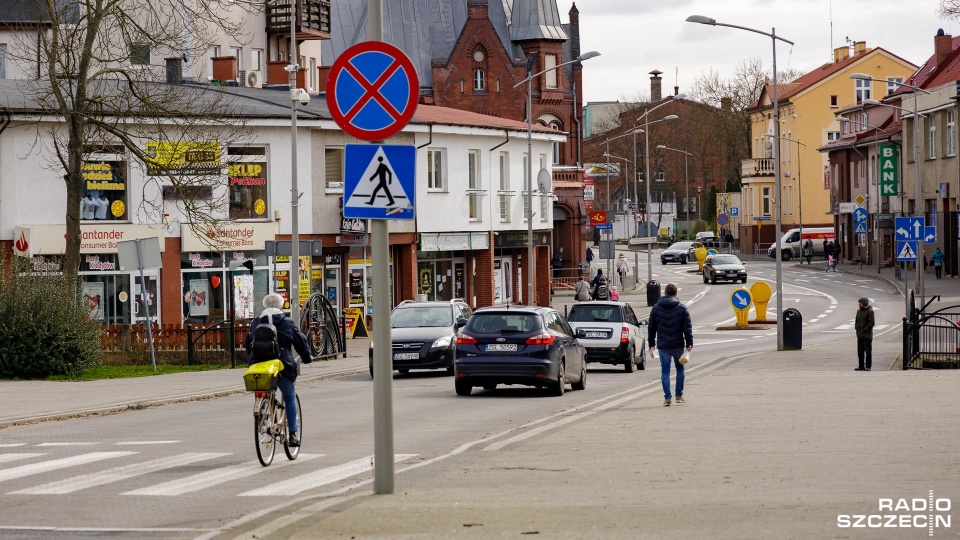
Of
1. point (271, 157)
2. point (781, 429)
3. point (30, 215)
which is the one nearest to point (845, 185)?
Result: point (271, 157)

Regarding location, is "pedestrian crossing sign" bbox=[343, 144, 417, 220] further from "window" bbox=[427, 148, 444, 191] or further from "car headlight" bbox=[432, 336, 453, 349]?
"window" bbox=[427, 148, 444, 191]

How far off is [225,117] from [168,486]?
86.3 feet

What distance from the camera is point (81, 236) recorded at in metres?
38.4

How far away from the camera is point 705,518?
9.60 meters

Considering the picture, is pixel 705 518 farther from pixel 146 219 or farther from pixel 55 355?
pixel 146 219

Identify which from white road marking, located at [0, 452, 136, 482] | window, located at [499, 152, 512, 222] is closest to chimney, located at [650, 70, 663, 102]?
window, located at [499, 152, 512, 222]

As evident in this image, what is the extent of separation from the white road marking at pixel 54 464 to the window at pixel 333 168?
30.4m

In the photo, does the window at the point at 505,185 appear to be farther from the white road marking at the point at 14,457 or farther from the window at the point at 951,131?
the white road marking at the point at 14,457

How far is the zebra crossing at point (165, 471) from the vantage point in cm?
1252

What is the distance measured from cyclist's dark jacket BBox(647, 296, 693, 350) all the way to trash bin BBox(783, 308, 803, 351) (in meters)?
18.8

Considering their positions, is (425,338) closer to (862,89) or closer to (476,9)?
(476,9)

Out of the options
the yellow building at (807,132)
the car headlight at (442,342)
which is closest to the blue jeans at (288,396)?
the car headlight at (442,342)

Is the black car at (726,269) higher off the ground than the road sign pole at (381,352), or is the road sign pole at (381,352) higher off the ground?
the road sign pole at (381,352)

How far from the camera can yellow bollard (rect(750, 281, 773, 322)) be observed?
2080 inches
